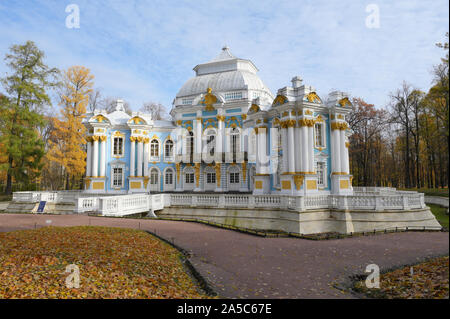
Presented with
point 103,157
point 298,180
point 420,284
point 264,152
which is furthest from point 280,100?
point 103,157

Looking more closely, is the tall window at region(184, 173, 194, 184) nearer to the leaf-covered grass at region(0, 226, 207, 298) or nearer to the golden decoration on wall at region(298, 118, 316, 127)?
the golden decoration on wall at region(298, 118, 316, 127)

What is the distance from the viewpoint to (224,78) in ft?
89.5

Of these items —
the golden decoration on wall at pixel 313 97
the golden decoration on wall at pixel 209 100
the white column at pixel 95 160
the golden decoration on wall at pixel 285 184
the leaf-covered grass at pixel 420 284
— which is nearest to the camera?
the leaf-covered grass at pixel 420 284

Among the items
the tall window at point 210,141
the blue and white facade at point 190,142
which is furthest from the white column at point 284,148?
the tall window at point 210,141

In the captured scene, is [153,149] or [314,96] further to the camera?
[153,149]

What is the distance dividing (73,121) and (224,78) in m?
15.0

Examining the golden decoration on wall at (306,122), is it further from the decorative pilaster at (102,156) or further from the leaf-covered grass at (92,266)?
the decorative pilaster at (102,156)

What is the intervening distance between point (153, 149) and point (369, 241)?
68.7ft

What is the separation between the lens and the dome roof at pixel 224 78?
26406 millimetres

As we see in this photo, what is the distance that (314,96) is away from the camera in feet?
55.3

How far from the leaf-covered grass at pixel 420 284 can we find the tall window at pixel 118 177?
2312cm

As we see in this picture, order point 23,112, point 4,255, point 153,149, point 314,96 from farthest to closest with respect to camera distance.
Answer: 1. point 153,149
2. point 23,112
3. point 314,96
4. point 4,255
